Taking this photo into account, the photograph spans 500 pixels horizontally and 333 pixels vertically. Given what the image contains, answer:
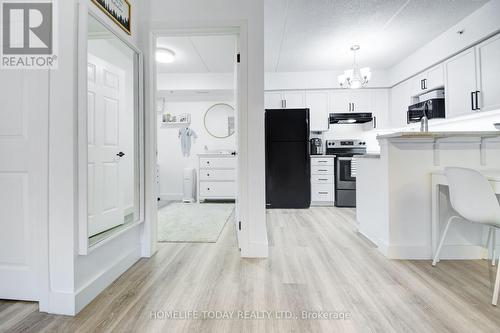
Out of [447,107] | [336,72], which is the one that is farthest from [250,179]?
[336,72]

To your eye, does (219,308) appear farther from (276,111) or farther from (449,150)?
(276,111)

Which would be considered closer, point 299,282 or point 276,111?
point 299,282

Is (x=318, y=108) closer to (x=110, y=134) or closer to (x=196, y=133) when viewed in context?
(x=196, y=133)

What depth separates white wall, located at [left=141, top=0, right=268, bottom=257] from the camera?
203 cm

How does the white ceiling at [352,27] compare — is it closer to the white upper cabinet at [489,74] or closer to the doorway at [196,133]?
the white upper cabinet at [489,74]

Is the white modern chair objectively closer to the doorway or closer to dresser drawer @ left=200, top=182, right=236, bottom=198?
the doorway

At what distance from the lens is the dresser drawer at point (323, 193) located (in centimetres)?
430

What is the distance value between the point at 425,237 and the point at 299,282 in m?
1.23

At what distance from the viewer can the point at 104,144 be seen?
1.64 metres

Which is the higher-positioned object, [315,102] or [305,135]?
[315,102]

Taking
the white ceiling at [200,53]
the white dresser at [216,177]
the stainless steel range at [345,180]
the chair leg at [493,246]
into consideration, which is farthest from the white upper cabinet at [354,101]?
the chair leg at [493,246]

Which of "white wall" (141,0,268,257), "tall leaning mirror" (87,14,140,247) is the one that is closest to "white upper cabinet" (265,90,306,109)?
"white wall" (141,0,268,257)

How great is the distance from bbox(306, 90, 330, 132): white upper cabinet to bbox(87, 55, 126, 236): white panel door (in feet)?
11.5

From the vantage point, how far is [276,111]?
12.0 feet
